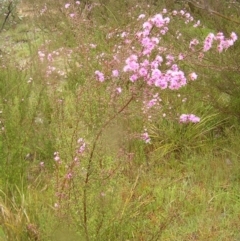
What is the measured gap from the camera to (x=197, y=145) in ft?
14.6

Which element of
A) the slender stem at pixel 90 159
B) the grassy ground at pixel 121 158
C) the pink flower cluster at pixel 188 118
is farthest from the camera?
the pink flower cluster at pixel 188 118

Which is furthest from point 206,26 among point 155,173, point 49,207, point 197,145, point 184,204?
point 49,207

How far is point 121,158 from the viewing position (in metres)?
2.69

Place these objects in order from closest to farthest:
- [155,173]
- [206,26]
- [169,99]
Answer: [155,173] < [169,99] < [206,26]

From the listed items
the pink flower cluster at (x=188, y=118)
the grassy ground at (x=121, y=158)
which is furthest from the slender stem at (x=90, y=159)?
the pink flower cluster at (x=188, y=118)

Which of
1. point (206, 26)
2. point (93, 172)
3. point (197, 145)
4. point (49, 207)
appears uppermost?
point (93, 172)

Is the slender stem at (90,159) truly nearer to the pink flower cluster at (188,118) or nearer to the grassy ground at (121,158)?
the grassy ground at (121,158)

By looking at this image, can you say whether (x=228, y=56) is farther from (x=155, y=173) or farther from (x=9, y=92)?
(x=9, y=92)

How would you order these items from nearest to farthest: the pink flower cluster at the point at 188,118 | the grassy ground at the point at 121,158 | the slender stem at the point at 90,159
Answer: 1. the slender stem at the point at 90,159
2. the grassy ground at the point at 121,158
3. the pink flower cluster at the point at 188,118

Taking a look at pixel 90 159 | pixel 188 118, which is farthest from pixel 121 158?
pixel 188 118

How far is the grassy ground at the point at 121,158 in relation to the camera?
99.0 inches

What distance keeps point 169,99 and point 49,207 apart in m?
2.26

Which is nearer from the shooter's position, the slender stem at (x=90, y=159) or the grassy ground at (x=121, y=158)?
the slender stem at (x=90, y=159)

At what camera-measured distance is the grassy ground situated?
8.25 ft
